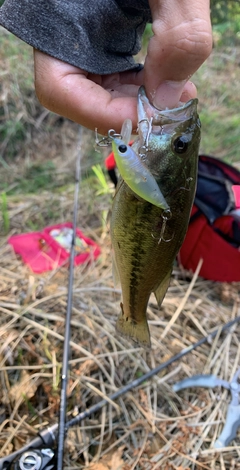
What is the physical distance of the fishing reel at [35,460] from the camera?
4.36 feet

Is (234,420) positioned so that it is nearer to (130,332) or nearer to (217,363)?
(217,363)

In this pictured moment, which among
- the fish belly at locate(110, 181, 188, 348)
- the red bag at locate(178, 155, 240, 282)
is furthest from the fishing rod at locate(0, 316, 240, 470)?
the red bag at locate(178, 155, 240, 282)

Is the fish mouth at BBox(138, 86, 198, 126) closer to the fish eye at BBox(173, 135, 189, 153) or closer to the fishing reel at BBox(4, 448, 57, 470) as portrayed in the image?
the fish eye at BBox(173, 135, 189, 153)

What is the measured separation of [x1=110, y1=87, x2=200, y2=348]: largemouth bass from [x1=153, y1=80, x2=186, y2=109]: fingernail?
0.02 metres

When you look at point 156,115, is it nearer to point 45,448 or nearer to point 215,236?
point 45,448

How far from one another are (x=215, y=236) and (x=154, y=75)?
5.73ft

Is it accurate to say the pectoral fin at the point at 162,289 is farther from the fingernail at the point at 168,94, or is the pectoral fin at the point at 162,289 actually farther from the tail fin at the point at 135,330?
the fingernail at the point at 168,94

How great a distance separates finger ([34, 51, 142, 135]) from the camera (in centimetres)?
99

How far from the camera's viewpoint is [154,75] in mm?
928

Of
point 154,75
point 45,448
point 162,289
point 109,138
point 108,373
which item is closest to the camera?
point 154,75

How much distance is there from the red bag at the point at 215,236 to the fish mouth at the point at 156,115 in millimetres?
1353

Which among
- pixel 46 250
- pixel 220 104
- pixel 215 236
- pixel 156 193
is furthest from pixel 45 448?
pixel 220 104

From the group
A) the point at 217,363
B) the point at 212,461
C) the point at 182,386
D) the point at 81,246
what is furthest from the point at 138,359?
the point at 81,246

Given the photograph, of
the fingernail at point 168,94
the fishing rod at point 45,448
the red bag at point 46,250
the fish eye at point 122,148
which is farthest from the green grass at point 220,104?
the fish eye at point 122,148
